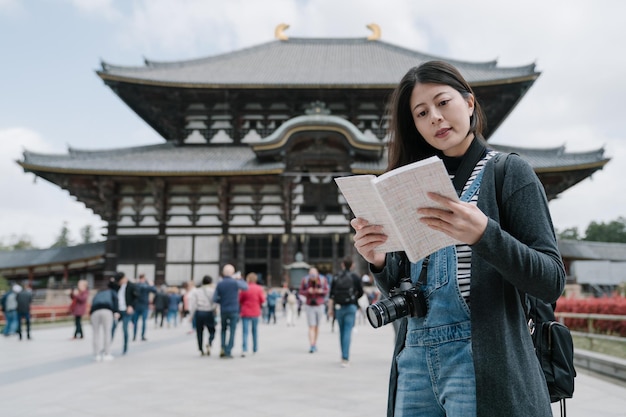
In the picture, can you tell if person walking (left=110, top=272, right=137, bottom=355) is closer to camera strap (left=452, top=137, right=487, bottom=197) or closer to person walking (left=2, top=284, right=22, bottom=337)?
person walking (left=2, top=284, right=22, bottom=337)

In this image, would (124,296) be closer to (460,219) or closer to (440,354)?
(440,354)

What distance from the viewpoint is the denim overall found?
1554mm

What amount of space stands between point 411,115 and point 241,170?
18.8 m

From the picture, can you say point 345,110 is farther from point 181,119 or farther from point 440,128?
point 440,128

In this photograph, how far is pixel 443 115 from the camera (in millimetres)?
1768

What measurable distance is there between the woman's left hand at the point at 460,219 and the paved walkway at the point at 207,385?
13.5 ft

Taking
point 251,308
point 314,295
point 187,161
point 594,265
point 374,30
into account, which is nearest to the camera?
point 314,295

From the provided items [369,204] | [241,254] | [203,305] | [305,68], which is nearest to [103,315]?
[203,305]

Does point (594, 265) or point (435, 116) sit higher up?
point (594, 265)

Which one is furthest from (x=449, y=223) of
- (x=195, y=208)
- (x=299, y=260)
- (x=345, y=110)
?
(x=345, y=110)

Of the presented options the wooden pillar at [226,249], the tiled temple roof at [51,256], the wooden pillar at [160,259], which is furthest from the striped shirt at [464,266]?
the tiled temple roof at [51,256]

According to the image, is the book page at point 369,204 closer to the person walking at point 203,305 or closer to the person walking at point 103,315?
the person walking at point 203,305

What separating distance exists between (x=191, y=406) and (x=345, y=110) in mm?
20676

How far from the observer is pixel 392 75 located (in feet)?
84.4
